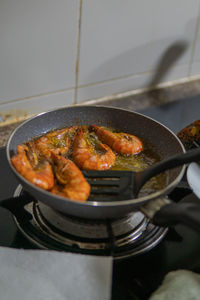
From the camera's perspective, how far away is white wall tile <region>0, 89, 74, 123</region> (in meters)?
1.13

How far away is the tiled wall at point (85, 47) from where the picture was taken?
1.04 metres

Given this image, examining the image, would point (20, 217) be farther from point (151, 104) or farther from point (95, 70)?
point (151, 104)

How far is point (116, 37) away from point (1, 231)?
734 millimetres

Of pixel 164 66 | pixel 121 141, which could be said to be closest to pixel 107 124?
pixel 121 141

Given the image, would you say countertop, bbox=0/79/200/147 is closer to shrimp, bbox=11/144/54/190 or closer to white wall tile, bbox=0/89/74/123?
white wall tile, bbox=0/89/74/123

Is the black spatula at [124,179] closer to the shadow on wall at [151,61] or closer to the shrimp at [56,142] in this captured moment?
the shrimp at [56,142]

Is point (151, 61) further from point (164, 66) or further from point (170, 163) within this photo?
point (170, 163)

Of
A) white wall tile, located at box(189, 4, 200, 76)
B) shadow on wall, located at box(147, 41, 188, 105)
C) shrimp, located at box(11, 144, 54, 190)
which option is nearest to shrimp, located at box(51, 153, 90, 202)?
shrimp, located at box(11, 144, 54, 190)

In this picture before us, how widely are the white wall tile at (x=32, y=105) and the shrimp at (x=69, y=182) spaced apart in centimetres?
38

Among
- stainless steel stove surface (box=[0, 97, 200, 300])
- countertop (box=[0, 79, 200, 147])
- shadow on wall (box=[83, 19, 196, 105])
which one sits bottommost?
countertop (box=[0, 79, 200, 147])

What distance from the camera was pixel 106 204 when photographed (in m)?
0.66

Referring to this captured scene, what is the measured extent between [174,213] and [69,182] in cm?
22

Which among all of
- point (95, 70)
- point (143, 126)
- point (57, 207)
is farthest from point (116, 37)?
point (57, 207)

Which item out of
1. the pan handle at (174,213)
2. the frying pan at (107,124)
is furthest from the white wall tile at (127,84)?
the pan handle at (174,213)
